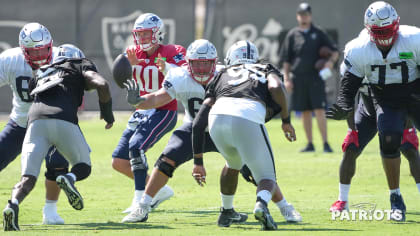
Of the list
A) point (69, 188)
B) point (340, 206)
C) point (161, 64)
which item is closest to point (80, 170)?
point (69, 188)

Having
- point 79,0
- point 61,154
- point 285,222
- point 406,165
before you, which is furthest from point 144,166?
point 79,0

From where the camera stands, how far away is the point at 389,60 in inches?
268

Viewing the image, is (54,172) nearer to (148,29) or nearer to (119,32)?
(148,29)

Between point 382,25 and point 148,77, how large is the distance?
2.51 m

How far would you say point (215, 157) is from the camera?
1239 cm

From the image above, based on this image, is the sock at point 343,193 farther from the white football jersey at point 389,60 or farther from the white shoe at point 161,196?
the white shoe at point 161,196

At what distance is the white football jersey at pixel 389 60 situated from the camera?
6.76 metres

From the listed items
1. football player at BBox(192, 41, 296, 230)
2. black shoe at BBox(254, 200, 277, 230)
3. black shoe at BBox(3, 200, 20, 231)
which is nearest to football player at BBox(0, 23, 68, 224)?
black shoe at BBox(3, 200, 20, 231)

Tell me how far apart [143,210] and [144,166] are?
2.48 ft

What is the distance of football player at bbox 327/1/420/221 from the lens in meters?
6.75

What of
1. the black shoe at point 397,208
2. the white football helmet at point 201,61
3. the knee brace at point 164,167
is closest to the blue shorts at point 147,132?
the knee brace at point 164,167

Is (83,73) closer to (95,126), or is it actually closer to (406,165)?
(406,165)

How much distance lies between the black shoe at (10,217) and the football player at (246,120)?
139 cm

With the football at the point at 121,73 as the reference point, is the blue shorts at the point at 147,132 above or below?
below
